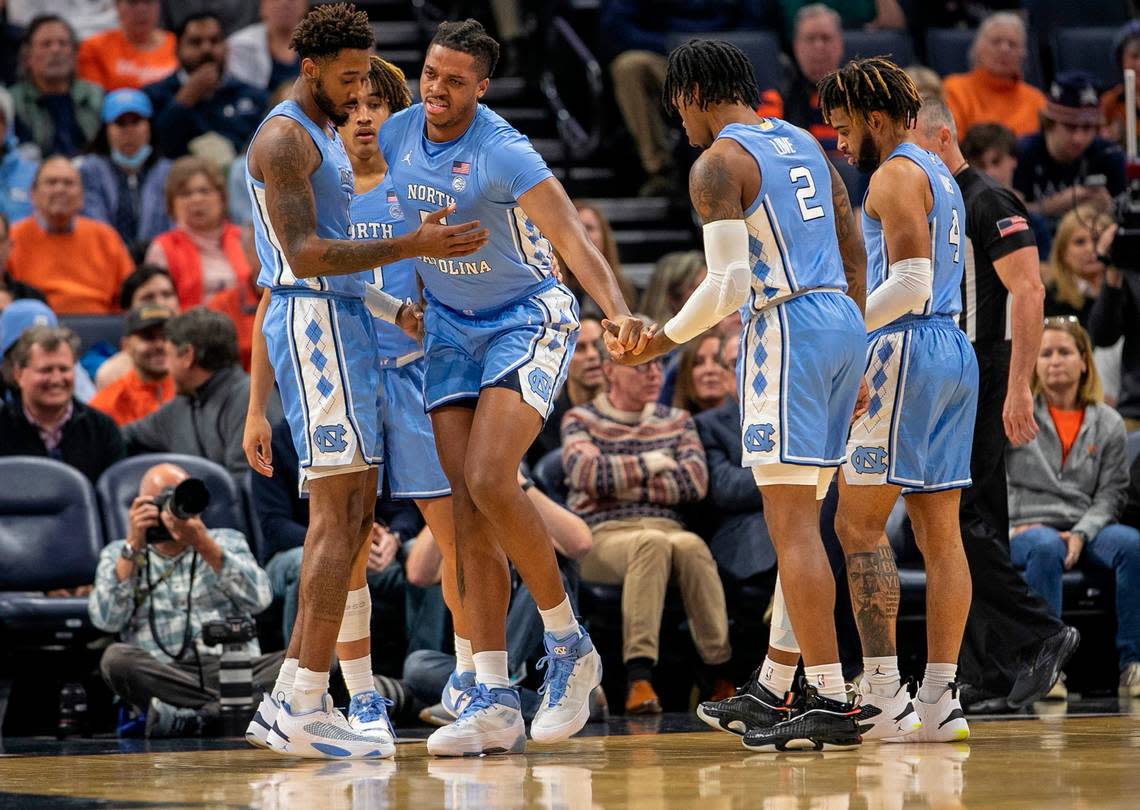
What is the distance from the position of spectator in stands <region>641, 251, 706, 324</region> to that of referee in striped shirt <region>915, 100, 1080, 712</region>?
2.71 metres

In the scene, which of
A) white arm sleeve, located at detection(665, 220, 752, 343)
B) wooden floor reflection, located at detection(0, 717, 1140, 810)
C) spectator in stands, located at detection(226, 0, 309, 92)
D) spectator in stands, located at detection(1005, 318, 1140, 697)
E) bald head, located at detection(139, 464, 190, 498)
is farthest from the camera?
spectator in stands, located at detection(226, 0, 309, 92)

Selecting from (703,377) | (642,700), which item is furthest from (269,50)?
(642,700)

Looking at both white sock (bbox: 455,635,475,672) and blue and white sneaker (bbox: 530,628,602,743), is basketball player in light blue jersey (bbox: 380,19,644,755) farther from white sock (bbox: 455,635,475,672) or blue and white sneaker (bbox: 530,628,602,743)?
white sock (bbox: 455,635,475,672)

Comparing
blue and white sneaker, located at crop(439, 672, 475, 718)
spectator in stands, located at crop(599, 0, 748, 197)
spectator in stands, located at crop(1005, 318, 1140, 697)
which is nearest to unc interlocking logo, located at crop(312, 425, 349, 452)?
blue and white sneaker, located at crop(439, 672, 475, 718)

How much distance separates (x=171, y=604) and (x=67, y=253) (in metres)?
3.40

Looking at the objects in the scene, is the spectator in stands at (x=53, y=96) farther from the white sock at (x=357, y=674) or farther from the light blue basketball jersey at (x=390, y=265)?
the white sock at (x=357, y=674)

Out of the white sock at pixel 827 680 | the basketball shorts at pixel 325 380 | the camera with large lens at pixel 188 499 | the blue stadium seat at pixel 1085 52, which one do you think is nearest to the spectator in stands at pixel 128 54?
the camera with large lens at pixel 188 499

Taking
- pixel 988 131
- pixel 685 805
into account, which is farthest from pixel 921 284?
pixel 988 131

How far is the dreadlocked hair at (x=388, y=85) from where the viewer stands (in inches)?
235

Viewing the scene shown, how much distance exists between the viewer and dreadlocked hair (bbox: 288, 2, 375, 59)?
5004 mm

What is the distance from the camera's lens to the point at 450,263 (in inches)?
207

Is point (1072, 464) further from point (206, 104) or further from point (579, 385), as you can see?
point (206, 104)

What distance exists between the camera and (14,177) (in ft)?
33.6

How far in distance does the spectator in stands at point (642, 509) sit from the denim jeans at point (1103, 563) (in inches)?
53.9
